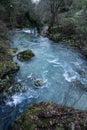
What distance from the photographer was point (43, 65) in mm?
12219

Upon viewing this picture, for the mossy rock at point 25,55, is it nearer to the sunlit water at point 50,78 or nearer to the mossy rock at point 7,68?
the sunlit water at point 50,78

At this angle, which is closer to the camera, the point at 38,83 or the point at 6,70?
the point at 38,83

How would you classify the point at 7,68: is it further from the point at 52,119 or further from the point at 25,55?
the point at 52,119

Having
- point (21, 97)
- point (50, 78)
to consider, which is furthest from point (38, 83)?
point (21, 97)

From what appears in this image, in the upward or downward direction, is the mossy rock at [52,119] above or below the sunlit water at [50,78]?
above

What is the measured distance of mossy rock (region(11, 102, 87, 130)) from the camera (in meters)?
5.10

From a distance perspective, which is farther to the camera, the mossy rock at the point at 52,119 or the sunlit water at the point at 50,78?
the sunlit water at the point at 50,78

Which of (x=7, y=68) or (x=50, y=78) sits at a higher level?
(x=7, y=68)

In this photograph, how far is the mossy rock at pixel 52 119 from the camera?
5.10 metres

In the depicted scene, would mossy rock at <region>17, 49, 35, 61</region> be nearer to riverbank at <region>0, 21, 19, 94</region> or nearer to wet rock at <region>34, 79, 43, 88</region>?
riverbank at <region>0, 21, 19, 94</region>

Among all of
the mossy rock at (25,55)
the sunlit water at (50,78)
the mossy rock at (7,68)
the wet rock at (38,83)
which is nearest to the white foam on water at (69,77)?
the sunlit water at (50,78)

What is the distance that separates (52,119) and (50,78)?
547 centimetres

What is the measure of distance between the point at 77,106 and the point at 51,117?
3.34m

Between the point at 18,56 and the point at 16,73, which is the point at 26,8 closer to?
the point at 18,56
